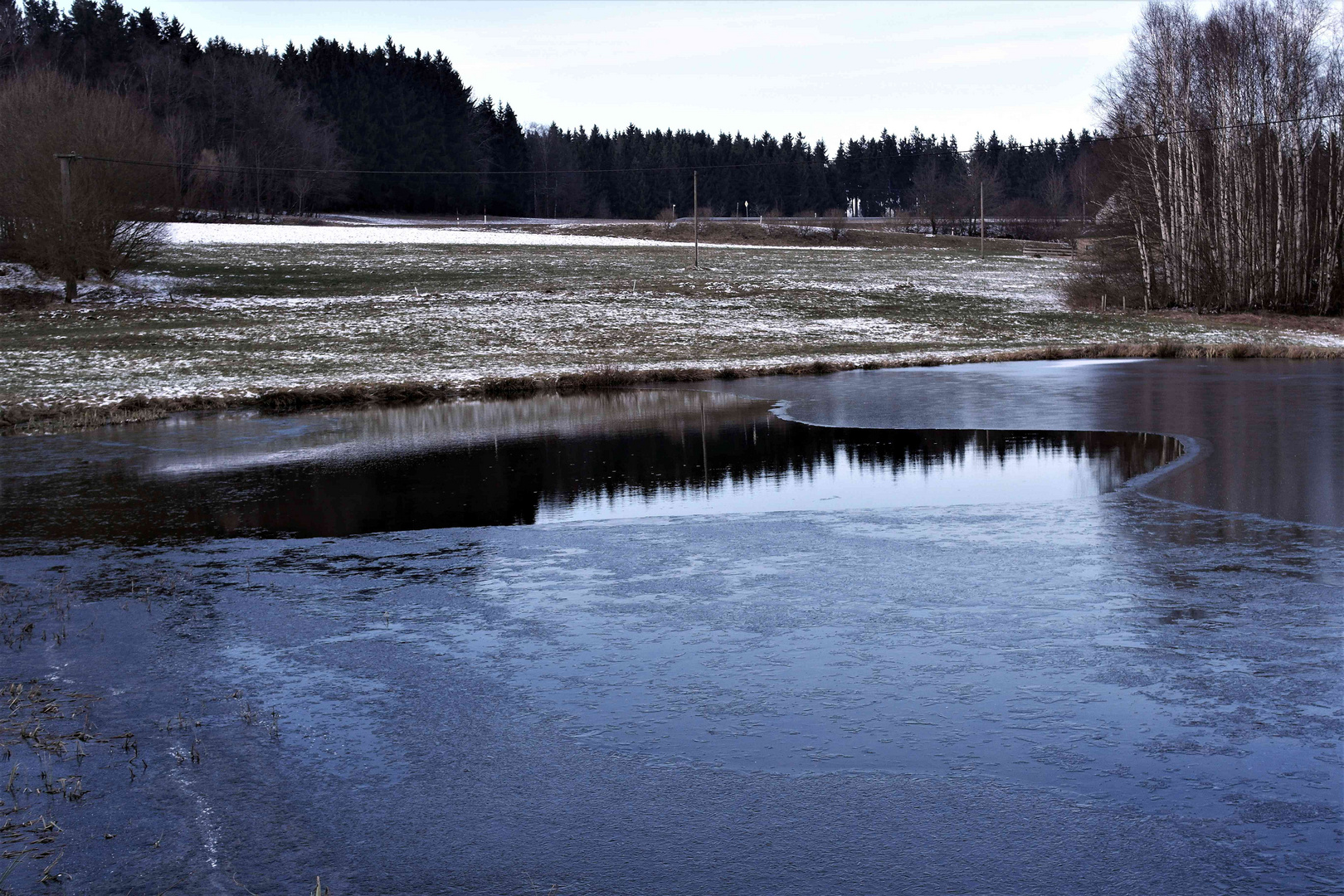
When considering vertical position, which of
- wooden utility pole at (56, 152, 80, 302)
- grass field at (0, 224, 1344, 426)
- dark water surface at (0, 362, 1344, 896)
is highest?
wooden utility pole at (56, 152, 80, 302)

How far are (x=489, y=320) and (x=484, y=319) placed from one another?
227 millimetres

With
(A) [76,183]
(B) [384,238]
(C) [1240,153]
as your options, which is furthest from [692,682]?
(B) [384,238]

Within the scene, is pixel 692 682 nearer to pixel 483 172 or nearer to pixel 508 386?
pixel 508 386

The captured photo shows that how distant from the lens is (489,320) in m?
39.8

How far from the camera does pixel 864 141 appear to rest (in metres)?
189

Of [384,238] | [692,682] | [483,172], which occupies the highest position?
[483,172]

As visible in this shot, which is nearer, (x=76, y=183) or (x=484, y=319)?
(x=76, y=183)

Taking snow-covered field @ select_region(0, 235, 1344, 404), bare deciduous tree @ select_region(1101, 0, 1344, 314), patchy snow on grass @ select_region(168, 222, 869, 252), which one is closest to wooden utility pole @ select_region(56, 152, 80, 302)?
snow-covered field @ select_region(0, 235, 1344, 404)

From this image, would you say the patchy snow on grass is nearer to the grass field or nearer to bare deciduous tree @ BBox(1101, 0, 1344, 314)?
the grass field

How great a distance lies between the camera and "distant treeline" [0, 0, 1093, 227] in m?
94.6

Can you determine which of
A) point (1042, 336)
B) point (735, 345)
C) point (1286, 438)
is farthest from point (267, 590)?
point (1042, 336)

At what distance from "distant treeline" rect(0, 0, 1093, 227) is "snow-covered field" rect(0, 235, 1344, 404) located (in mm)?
19882

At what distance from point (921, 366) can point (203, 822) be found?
28.7 m

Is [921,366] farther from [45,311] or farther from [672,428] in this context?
[45,311]
